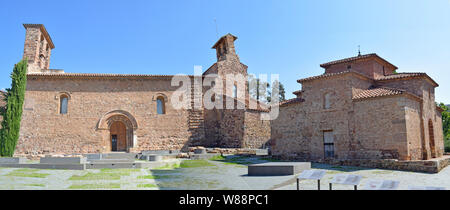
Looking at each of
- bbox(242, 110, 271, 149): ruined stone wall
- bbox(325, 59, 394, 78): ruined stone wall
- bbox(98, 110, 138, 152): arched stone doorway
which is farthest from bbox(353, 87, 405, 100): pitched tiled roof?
bbox(98, 110, 138, 152): arched stone doorway

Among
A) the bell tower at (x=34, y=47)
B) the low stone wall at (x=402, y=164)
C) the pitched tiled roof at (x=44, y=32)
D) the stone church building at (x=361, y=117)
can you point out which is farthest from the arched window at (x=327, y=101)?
the pitched tiled roof at (x=44, y=32)

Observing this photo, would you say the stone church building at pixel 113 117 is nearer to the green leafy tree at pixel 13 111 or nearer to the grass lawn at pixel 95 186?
the green leafy tree at pixel 13 111

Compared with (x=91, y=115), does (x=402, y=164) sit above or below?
below

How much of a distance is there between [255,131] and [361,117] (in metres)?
10.9

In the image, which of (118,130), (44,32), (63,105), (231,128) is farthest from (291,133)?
(44,32)

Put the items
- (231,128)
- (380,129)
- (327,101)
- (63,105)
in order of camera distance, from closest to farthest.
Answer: (380,129) → (327,101) → (63,105) → (231,128)

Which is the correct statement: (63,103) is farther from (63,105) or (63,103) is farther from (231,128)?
(231,128)

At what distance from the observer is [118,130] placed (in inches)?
986

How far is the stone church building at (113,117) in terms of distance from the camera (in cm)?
2298

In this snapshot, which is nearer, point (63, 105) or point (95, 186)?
point (95, 186)

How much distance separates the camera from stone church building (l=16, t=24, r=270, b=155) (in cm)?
2298

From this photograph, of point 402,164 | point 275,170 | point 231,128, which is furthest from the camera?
point 231,128
